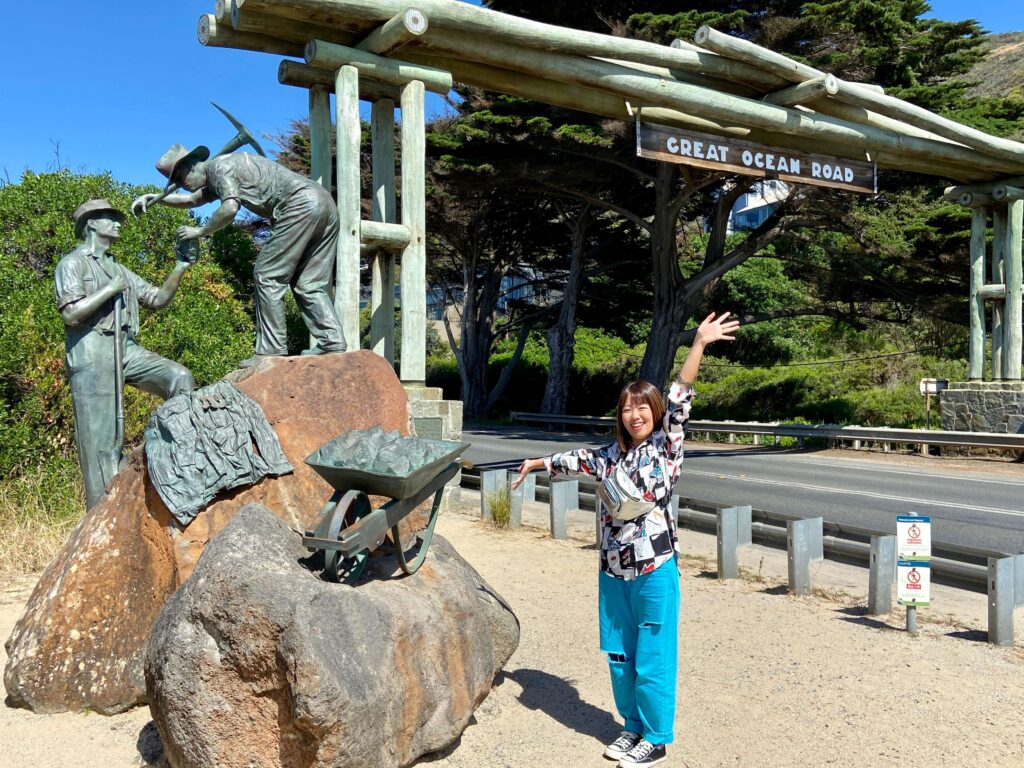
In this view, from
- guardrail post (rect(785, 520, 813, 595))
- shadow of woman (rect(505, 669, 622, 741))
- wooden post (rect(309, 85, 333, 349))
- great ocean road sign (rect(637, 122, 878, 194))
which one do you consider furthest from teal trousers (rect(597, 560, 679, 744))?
great ocean road sign (rect(637, 122, 878, 194))

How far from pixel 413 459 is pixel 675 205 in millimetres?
15395

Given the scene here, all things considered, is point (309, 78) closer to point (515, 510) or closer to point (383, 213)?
point (383, 213)

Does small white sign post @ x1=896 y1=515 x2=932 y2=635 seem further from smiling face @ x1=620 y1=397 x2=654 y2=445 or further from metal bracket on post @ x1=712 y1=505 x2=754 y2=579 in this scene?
smiling face @ x1=620 y1=397 x2=654 y2=445

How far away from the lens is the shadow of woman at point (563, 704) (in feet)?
15.1

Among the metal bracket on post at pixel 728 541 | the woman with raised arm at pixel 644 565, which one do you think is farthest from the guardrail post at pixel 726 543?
the woman with raised arm at pixel 644 565

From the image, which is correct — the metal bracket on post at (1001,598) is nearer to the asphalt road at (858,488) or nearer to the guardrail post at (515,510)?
the asphalt road at (858,488)

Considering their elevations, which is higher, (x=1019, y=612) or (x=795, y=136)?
(x=795, y=136)

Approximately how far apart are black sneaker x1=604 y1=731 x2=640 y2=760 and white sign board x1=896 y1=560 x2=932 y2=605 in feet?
8.43

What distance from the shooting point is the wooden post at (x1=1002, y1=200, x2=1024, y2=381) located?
53.2 ft

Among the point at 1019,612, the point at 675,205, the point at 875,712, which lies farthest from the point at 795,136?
the point at 875,712

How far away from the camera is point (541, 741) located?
14.6ft

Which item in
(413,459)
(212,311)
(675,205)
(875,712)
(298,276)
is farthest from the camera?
(675,205)

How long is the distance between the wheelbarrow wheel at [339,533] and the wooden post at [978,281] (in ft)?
50.0

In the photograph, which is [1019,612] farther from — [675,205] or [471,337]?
[471,337]
